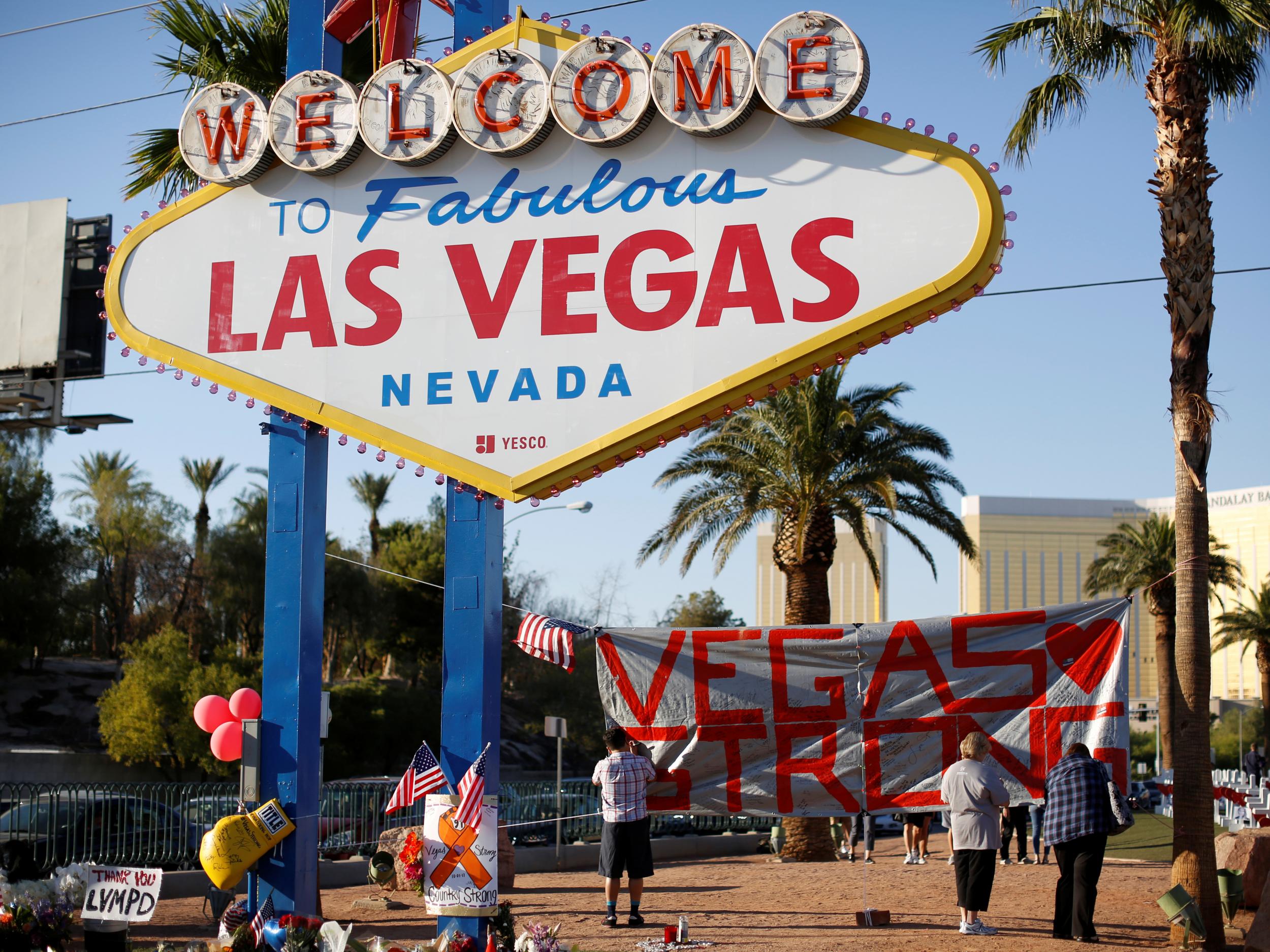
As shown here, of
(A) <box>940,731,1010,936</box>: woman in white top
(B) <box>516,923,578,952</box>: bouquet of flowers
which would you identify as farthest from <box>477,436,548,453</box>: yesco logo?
(A) <box>940,731,1010,936</box>: woman in white top

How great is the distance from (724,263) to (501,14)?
9.11 feet

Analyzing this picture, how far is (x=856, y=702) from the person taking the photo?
10961mm

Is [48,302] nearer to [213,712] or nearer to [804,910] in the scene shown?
[213,712]

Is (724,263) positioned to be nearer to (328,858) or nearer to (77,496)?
(328,858)

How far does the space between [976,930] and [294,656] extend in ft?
19.8

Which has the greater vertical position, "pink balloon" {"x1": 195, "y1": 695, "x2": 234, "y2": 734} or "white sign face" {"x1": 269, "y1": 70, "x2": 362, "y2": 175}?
"white sign face" {"x1": 269, "y1": 70, "x2": 362, "y2": 175}

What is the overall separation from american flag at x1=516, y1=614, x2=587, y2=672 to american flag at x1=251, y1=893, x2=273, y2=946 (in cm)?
267

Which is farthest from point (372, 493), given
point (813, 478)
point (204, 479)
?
point (813, 478)

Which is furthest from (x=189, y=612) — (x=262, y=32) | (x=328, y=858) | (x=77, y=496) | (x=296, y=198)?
(x=296, y=198)

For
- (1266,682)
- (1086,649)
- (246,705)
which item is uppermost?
(1086,649)

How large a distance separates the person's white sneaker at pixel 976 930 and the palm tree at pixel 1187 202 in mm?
1721

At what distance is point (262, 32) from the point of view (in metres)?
14.9

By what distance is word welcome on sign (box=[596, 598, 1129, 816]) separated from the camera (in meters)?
10.7

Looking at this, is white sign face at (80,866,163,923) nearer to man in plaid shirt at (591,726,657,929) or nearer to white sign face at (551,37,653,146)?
man in plaid shirt at (591,726,657,929)
